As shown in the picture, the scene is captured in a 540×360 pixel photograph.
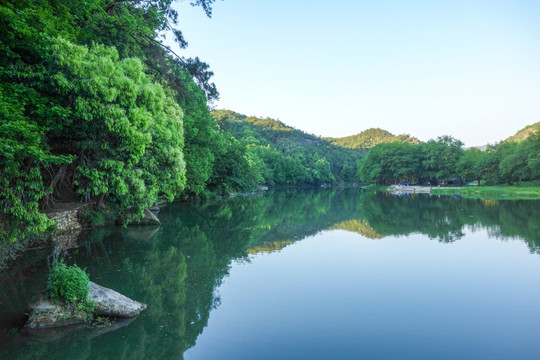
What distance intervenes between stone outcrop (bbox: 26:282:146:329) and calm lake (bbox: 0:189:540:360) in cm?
29

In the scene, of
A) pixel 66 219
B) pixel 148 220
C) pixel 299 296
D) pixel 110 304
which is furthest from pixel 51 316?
pixel 148 220

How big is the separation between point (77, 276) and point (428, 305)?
8380mm

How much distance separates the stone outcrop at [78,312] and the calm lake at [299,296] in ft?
0.96

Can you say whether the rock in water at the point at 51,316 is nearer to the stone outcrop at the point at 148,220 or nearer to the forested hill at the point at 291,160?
the stone outcrop at the point at 148,220

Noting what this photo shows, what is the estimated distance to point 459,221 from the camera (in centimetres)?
2355

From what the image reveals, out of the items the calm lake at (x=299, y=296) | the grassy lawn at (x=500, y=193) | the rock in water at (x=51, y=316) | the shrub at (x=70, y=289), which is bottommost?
the calm lake at (x=299, y=296)

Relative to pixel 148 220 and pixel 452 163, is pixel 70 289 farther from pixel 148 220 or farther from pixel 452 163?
pixel 452 163

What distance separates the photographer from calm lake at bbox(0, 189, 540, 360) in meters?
6.42

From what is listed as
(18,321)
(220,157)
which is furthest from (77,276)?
(220,157)

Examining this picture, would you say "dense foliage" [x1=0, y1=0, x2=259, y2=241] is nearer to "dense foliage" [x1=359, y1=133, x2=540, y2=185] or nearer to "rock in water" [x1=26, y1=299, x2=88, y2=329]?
"rock in water" [x1=26, y1=299, x2=88, y2=329]

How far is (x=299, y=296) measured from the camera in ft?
30.7

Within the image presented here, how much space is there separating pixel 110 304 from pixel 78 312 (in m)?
0.62

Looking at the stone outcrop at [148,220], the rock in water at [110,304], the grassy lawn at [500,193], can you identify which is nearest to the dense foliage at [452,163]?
the grassy lawn at [500,193]

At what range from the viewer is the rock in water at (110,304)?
7418 millimetres
